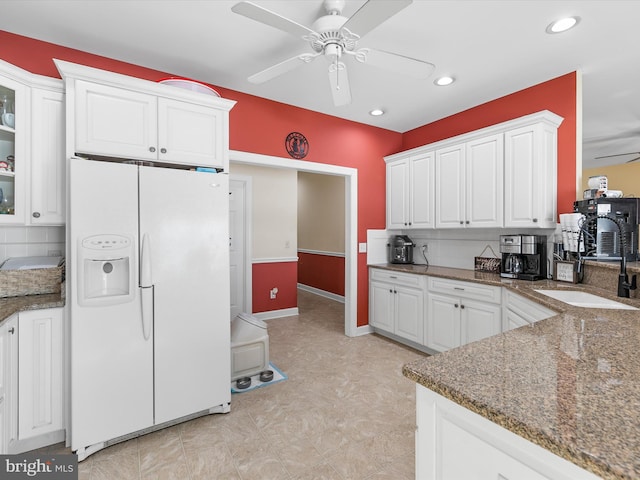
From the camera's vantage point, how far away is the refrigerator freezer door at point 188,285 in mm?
2064

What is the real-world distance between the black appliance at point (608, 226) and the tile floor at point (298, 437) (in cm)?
178

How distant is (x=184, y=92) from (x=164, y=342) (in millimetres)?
1655

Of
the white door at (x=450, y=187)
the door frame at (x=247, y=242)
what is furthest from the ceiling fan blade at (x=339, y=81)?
the door frame at (x=247, y=242)

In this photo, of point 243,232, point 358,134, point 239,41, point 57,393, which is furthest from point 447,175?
point 57,393

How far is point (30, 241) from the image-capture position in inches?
90.1

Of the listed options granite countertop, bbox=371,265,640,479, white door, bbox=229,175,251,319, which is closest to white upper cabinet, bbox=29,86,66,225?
granite countertop, bbox=371,265,640,479

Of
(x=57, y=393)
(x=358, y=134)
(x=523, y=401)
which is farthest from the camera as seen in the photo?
(x=358, y=134)

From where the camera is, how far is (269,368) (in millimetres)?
3021

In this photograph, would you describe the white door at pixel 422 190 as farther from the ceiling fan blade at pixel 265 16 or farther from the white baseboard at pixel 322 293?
the white baseboard at pixel 322 293

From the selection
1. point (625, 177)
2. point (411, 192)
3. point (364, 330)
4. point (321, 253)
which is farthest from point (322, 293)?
point (625, 177)

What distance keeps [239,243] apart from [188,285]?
266 cm

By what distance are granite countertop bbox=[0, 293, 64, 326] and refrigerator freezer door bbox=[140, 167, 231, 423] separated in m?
0.57

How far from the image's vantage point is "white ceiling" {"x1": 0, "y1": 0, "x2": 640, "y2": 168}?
77.4 inches

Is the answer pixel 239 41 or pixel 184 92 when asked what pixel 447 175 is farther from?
pixel 184 92
